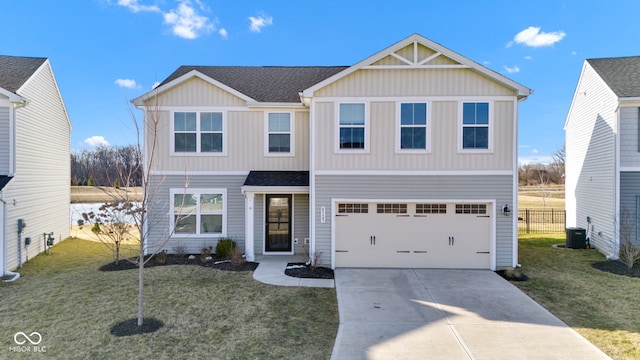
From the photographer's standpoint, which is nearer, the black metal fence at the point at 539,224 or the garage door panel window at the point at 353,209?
the garage door panel window at the point at 353,209

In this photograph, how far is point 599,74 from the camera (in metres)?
12.1

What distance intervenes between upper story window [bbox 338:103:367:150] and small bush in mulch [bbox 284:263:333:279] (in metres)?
3.74

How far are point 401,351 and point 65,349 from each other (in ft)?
17.8

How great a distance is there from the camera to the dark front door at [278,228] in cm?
1166

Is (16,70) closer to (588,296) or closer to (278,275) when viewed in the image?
(278,275)

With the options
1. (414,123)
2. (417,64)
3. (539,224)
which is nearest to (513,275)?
(414,123)

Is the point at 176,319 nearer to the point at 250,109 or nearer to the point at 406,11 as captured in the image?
the point at 250,109

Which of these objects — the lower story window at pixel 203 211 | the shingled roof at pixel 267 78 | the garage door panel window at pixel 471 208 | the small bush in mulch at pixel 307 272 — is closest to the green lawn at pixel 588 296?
the garage door panel window at pixel 471 208

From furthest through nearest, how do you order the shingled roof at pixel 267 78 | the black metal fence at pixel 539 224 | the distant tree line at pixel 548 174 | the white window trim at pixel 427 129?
1. the distant tree line at pixel 548 174
2. the black metal fence at pixel 539 224
3. the shingled roof at pixel 267 78
4. the white window trim at pixel 427 129

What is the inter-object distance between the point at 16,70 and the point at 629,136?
70.0 ft

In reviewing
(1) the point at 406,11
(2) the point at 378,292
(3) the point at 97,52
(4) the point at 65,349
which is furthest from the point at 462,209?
(3) the point at 97,52

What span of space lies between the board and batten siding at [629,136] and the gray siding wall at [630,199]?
40 cm

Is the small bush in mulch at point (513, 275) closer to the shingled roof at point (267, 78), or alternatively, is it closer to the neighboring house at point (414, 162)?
the neighboring house at point (414, 162)

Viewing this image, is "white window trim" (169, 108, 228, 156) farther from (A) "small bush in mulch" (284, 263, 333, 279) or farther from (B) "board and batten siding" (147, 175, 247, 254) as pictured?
(A) "small bush in mulch" (284, 263, 333, 279)
